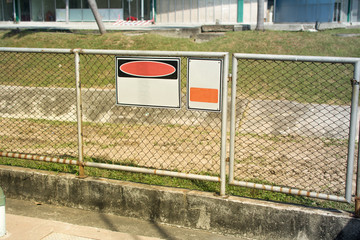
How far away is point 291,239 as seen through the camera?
3.90 meters

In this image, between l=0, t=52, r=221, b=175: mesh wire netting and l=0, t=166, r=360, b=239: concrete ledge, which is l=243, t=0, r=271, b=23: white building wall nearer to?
l=0, t=52, r=221, b=175: mesh wire netting

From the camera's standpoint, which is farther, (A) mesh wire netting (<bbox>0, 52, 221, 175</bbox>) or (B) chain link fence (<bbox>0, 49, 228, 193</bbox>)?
(A) mesh wire netting (<bbox>0, 52, 221, 175</bbox>)

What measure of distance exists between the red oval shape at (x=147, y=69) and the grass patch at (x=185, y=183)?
1.28m

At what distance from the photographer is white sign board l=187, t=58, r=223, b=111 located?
4.10 m

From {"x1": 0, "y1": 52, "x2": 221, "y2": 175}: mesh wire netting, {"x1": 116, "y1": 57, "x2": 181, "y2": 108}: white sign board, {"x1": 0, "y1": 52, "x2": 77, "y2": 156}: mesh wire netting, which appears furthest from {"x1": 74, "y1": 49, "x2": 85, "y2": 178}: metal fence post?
{"x1": 0, "y1": 52, "x2": 77, "y2": 156}: mesh wire netting

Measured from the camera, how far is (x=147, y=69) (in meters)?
4.39

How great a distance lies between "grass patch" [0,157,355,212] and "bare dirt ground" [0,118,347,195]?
41 cm

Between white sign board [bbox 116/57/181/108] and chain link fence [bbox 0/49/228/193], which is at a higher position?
white sign board [bbox 116/57/181/108]

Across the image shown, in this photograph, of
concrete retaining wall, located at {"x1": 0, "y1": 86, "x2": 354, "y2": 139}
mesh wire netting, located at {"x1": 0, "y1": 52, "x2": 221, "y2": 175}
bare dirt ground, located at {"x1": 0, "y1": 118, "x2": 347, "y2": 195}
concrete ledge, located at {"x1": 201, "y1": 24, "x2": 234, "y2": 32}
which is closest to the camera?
bare dirt ground, located at {"x1": 0, "y1": 118, "x2": 347, "y2": 195}

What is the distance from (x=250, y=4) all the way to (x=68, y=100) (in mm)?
21588

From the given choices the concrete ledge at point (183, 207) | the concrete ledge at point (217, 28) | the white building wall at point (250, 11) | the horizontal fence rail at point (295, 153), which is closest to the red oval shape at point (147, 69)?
the horizontal fence rail at point (295, 153)

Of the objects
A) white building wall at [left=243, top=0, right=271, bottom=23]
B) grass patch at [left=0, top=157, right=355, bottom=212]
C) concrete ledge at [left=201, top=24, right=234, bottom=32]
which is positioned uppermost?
white building wall at [left=243, top=0, right=271, bottom=23]

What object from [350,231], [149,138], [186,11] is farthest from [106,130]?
[186,11]

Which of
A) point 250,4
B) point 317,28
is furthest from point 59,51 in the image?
point 250,4
